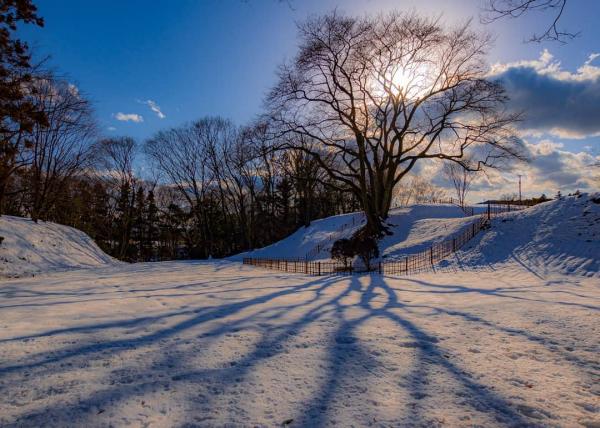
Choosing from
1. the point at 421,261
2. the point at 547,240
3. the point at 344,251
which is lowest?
the point at 421,261

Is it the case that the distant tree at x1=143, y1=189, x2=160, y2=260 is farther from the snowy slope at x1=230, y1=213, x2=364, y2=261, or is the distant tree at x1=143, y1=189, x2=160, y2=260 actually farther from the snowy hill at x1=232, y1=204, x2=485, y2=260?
the snowy hill at x1=232, y1=204, x2=485, y2=260

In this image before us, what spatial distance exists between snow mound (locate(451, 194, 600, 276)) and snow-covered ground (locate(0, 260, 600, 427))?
9352 mm

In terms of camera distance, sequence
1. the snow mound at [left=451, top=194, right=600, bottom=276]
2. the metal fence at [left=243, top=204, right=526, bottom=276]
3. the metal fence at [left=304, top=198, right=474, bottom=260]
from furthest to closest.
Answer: the metal fence at [left=304, top=198, right=474, bottom=260], the metal fence at [left=243, top=204, right=526, bottom=276], the snow mound at [left=451, top=194, right=600, bottom=276]

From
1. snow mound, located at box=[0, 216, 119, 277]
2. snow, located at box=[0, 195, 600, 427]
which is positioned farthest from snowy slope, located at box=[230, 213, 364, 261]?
snow, located at box=[0, 195, 600, 427]

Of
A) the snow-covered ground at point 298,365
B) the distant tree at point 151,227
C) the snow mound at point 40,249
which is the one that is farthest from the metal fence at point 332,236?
the distant tree at point 151,227

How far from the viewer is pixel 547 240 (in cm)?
1705

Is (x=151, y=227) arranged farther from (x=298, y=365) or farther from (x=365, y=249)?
(x=298, y=365)

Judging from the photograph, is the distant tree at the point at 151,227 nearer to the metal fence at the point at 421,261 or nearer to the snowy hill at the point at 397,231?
the snowy hill at the point at 397,231

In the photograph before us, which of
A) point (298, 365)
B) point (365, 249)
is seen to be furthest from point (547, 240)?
point (298, 365)

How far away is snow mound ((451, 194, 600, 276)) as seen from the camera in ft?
48.3

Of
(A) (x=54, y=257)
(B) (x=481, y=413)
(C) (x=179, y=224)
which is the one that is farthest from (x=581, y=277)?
(C) (x=179, y=224)

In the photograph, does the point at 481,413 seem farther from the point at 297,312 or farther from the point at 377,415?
the point at 297,312

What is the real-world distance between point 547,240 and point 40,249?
96.4 ft

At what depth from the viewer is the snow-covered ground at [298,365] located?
9.72 ft
